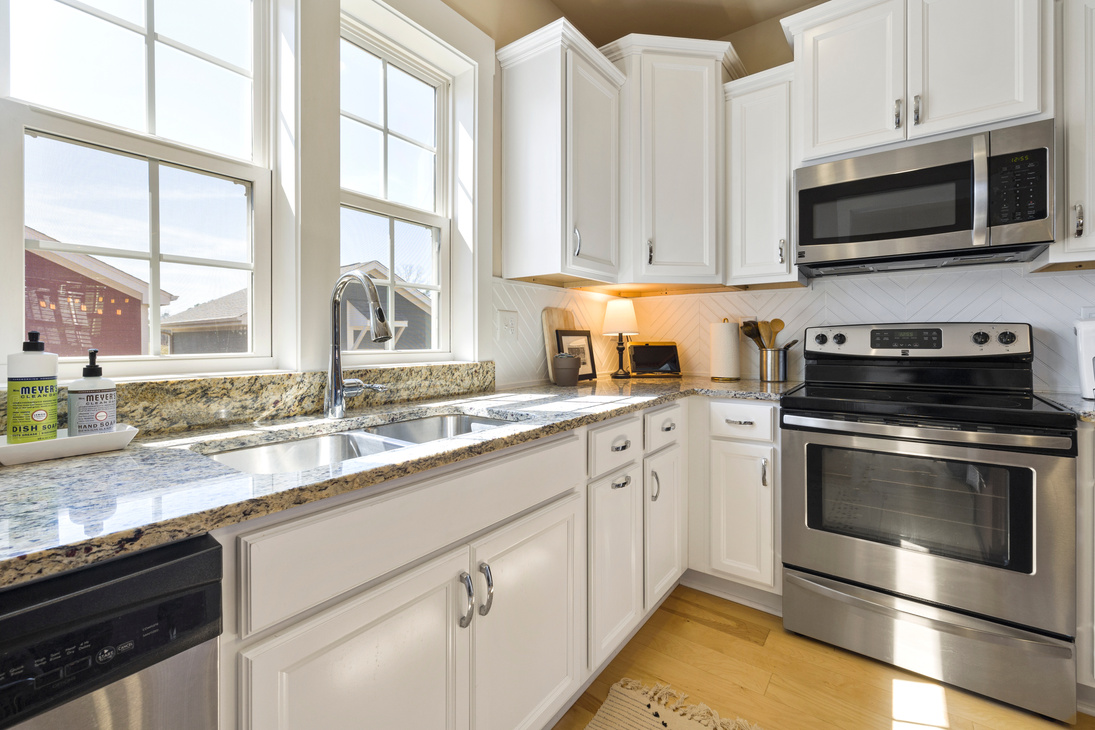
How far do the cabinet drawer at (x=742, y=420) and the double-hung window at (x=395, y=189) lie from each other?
1214 mm

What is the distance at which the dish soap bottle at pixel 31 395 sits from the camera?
0.89 m

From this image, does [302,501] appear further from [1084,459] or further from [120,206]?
[1084,459]

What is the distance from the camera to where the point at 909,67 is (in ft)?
6.36

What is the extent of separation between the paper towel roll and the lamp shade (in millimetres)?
433

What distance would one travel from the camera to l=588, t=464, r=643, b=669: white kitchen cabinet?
61.4 inches

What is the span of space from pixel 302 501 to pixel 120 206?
1026 millimetres

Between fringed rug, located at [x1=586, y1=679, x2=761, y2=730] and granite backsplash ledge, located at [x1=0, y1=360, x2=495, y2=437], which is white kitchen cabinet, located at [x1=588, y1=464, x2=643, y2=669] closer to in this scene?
fringed rug, located at [x1=586, y1=679, x2=761, y2=730]

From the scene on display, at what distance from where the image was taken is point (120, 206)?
124 centimetres

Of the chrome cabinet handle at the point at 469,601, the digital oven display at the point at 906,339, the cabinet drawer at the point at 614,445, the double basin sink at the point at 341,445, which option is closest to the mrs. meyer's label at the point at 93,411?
the double basin sink at the point at 341,445

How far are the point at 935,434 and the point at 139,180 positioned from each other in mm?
2469

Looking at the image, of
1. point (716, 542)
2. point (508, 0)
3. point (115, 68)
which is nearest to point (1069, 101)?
point (716, 542)

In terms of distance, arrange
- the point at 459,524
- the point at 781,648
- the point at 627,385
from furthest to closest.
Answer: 1. the point at 627,385
2. the point at 781,648
3. the point at 459,524

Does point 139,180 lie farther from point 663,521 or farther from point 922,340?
point 922,340

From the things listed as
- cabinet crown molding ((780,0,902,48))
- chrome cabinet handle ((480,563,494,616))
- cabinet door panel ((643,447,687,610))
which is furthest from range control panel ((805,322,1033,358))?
chrome cabinet handle ((480,563,494,616))
